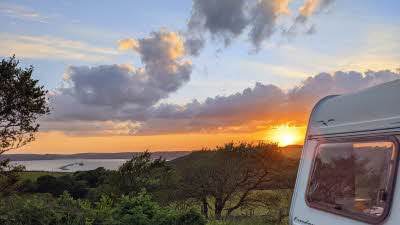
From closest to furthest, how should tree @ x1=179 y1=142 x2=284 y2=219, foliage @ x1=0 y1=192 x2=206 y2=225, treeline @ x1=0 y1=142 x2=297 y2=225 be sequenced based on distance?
foliage @ x1=0 y1=192 x2=206 y2=225 < treeline @ x1=0 y1=142 x2=297 y2=225 < tree @ x1=179 y1=142 x2=284 y2=219

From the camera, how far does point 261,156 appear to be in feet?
128

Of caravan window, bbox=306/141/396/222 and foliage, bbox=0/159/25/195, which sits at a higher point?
caravan window, bbox=306/141/396/222

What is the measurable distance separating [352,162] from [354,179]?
0.76 feet

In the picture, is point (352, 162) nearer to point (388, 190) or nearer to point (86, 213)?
point (388, 190)

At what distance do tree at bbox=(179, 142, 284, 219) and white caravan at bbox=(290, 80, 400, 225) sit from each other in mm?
29050

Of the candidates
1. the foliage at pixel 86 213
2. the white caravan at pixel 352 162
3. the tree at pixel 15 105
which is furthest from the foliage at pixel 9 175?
the white caravan at pixel 352 162

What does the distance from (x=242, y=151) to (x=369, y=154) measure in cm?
3334

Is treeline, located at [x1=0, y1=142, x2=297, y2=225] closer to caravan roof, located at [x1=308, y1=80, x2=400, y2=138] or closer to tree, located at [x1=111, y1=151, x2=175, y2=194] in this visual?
tree, located at [x1=111, y1=151, x2=175, y2=194]

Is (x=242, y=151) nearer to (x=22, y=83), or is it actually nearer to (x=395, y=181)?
(x=22, y=83)

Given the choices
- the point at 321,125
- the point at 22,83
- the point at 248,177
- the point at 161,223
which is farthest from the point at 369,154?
→ the point at 248,177

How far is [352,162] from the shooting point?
20.2ft

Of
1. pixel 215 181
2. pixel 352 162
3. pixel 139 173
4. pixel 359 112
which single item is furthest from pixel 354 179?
pixel 215 181

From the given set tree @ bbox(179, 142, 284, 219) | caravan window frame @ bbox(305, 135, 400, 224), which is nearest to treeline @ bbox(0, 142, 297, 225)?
tree @ bbox(179, 142, 284, 219)

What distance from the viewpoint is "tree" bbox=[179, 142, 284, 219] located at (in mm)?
36906
